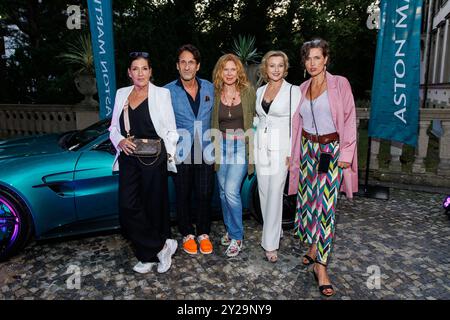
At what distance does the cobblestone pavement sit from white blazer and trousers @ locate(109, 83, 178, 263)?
372 mm

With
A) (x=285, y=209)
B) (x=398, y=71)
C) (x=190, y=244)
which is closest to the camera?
(x=190, y=244)

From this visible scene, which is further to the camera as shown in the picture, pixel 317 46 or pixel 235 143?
pixel 235 143

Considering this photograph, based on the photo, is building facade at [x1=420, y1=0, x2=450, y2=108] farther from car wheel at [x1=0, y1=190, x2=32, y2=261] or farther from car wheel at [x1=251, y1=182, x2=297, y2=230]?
car wheel at [x1=0, y1=190, x2=32, y2=261]

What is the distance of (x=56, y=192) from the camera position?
310cm

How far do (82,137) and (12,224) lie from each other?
3.60ft

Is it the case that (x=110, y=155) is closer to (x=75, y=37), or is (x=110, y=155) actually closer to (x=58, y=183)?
(x=58, y=183)

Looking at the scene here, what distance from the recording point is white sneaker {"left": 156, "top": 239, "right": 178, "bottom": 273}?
3015 mm

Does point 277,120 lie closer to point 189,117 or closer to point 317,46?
point 317,46

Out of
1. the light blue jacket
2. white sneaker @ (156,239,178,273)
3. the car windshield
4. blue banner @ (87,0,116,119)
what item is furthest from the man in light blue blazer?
blue banner @ (87,0,116,119)

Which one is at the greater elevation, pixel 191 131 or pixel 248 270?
pixel 191 131

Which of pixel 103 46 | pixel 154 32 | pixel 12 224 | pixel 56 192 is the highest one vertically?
pixel 154 32

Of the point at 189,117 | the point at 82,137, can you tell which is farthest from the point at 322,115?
the point at 82,137

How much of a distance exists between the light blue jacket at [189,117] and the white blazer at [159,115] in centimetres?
15
